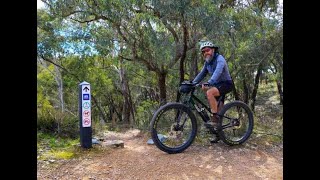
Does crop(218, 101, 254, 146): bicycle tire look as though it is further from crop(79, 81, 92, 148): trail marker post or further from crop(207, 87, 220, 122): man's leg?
crop(79, 81, 92, 148): trail marker post

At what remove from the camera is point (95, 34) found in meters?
7.37

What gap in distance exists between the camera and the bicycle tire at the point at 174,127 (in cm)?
438

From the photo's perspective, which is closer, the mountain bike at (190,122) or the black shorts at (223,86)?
the mountain bike at (190,122)

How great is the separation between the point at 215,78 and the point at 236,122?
37.5 inches

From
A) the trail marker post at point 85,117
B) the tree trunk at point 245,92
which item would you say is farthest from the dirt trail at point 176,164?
the tree trunk at point 245,92

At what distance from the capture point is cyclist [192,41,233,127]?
4500mm

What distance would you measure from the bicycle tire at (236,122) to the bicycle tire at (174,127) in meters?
0.49

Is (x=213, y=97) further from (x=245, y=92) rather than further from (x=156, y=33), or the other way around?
(x=245, y=92)

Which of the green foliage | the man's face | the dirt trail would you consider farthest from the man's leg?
the green foliage

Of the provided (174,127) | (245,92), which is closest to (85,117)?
(174,127)

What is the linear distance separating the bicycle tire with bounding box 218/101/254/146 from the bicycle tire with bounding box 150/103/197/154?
489 mm

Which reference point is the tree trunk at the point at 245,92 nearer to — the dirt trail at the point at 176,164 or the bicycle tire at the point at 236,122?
the bicycle tire at the point at 236,122
